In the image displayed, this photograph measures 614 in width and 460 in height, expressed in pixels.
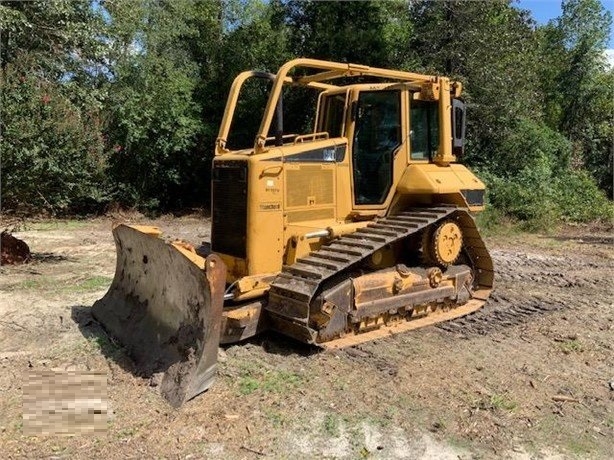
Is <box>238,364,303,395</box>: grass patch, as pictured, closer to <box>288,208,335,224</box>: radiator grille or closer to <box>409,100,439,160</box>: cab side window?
<box>288,208,335,224</box>: radiator grille

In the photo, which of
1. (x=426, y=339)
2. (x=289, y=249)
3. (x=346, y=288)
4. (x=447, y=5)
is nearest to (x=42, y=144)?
(x=289, y=249)

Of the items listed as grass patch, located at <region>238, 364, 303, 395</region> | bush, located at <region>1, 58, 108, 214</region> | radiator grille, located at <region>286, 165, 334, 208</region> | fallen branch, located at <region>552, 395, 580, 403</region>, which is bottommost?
fallen branch, located at <region>552, 395, 580, 403</region>

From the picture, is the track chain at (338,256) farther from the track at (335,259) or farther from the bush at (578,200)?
the bush at (578,200)

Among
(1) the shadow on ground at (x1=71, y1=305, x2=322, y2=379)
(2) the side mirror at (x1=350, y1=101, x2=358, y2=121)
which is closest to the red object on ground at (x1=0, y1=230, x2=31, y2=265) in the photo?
(1) the shadow on ground at (x1=71, y1=305, x2=322, y2=379)

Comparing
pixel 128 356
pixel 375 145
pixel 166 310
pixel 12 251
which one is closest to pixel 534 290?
pixel 375 145

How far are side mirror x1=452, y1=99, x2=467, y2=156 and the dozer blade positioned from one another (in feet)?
11.4

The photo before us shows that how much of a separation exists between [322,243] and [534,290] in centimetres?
351

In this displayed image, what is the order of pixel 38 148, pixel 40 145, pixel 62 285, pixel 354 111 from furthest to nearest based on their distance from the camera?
pixel 40 145 → pixel 38 148 → pixel 62 285 → pixel 354 111

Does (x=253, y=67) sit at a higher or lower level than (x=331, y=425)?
higher

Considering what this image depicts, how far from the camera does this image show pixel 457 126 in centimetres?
700

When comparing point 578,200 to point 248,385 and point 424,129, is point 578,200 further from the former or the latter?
point 248,385

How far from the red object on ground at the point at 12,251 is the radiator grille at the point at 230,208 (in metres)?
4.89

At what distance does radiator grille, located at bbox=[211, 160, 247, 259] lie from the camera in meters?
5.66

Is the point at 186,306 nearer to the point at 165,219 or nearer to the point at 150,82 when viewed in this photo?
the point at 165,219
